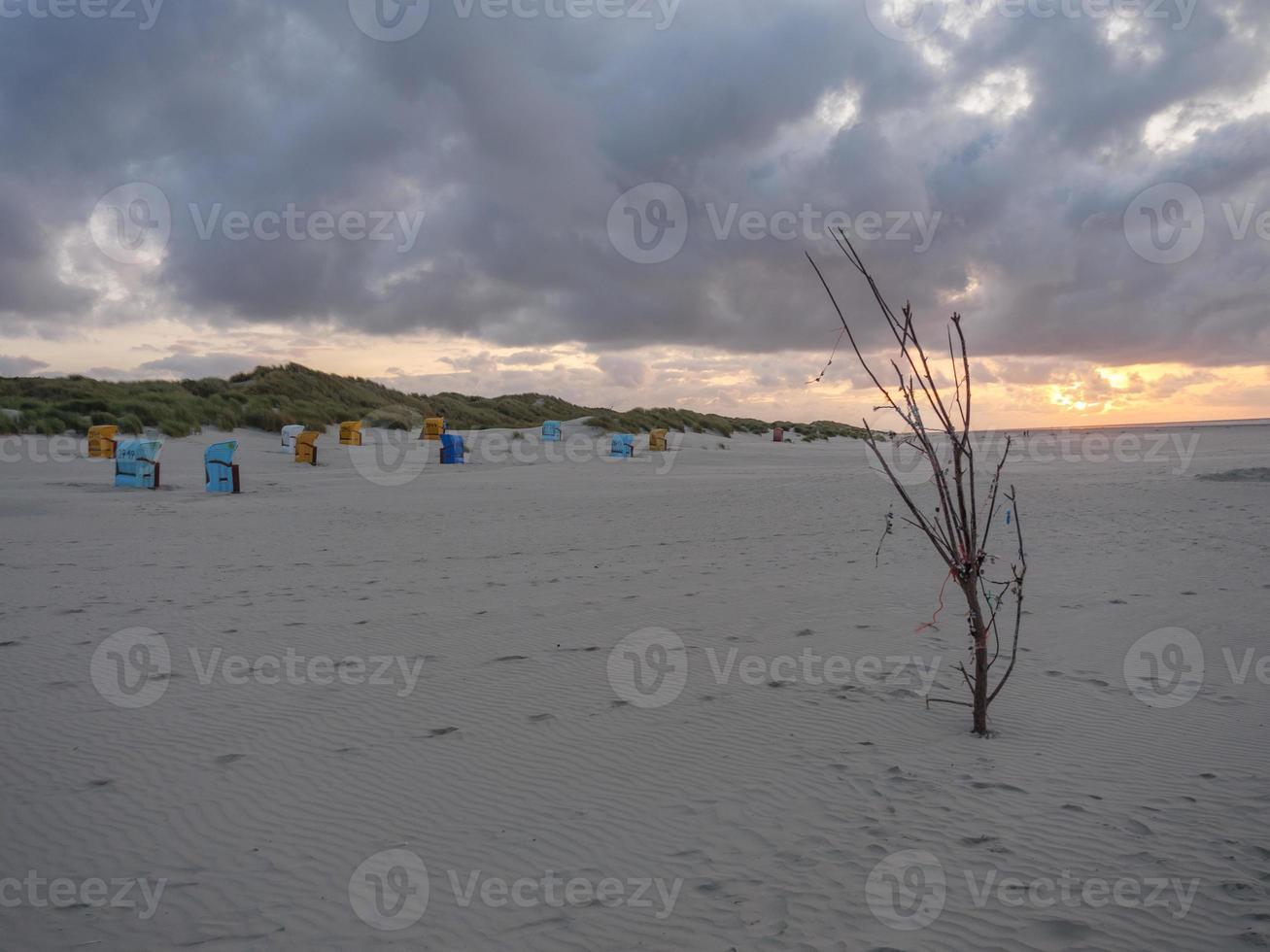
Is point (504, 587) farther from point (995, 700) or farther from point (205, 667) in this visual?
point (995, 700)

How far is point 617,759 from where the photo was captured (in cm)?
401

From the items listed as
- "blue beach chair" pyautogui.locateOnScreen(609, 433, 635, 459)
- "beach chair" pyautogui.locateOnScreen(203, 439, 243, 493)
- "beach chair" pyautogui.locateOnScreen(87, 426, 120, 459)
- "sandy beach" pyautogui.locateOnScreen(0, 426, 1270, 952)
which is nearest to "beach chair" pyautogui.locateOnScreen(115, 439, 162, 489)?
"beach chair" pyautogui.locateOnScreen(203, 439, 243, 493)

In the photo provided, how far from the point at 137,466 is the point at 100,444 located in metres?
5.30

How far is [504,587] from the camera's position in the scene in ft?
26.0

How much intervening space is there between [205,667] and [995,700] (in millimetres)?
5205

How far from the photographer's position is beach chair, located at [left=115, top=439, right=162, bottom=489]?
53.2ft

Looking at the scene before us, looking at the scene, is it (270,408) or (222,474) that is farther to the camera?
(270,408)

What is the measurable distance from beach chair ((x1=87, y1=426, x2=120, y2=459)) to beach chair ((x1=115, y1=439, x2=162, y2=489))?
4572 millimetres

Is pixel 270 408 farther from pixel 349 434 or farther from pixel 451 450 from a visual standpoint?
pixel 451 450

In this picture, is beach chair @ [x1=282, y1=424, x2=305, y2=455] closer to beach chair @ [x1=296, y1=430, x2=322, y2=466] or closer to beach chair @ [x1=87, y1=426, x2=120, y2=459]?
beach chair @ [x1=296, y1=430, x2=322, y2=466]

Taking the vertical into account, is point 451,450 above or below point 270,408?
below

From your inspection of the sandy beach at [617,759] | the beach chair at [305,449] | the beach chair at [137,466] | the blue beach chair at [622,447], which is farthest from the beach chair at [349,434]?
the sandy beach at [617,759]

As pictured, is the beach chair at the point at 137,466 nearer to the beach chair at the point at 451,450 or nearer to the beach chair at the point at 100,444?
the beach chair at the point at 100,444

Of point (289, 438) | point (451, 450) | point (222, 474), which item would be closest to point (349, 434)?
point (289, 438)
